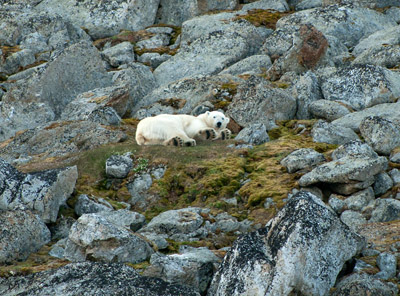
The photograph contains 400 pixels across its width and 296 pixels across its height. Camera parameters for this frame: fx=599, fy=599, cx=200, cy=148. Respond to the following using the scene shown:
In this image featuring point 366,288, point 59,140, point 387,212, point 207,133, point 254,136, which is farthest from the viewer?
point 59,140

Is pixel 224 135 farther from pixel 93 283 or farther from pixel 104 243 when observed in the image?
pixel 93 283

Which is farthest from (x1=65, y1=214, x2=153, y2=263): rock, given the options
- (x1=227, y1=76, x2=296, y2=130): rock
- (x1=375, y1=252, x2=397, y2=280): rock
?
(x1=227, y1=76, x2=296, y2=130): rock

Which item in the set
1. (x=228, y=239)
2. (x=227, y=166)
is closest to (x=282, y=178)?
(x=227, y=166)

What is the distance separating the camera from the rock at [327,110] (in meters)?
23.1

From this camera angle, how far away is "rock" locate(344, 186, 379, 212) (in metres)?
14.3

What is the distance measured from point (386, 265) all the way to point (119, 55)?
94.6 feet

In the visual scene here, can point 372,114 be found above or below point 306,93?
above

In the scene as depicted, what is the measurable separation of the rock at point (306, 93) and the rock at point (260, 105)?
0.37 m

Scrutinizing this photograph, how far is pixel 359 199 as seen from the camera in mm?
14430

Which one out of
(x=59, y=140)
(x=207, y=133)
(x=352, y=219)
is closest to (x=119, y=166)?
(x=207, y=133)

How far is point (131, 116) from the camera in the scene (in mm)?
29062

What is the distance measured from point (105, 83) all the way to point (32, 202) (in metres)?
19.1

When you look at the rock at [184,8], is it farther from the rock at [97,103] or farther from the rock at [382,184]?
the rock at [382,184]

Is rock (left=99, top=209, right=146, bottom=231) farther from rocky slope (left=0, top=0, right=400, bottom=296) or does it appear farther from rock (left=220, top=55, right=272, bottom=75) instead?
rock (left=220, top=55, right=272, bottom=75)
